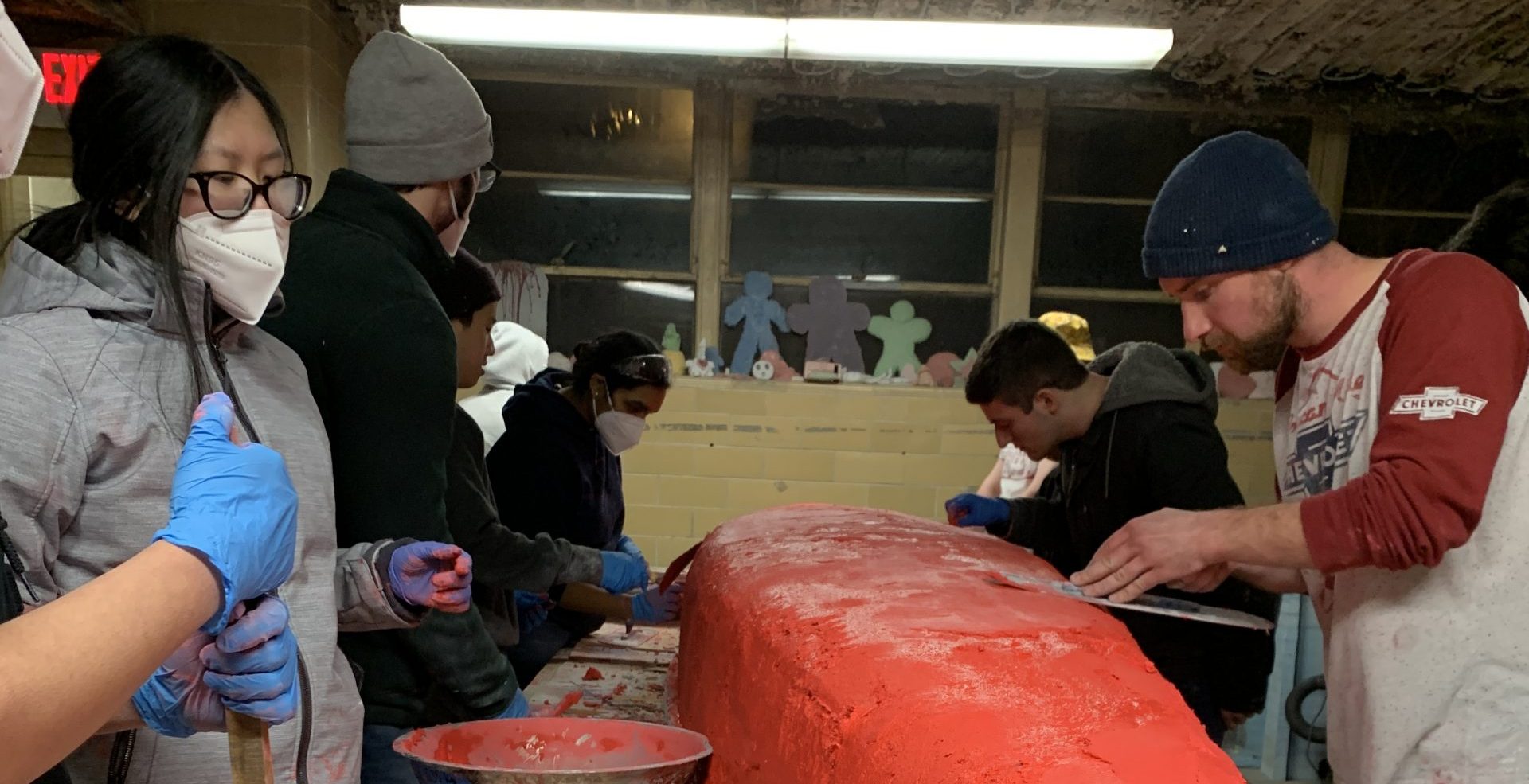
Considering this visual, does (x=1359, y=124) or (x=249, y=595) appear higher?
(x=1359, y=124)

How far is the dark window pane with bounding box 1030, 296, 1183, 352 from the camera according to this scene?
16.4 feet

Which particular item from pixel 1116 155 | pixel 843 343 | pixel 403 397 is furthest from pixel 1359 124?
pixel 403 397

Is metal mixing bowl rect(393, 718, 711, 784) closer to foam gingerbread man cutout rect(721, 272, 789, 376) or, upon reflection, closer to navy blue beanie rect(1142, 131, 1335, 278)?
navy blue beanie rect(1142, 131, 1335, 278)

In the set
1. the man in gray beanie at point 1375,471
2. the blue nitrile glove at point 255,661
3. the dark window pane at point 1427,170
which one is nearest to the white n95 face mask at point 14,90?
the blue nitrile glove at point 255,661

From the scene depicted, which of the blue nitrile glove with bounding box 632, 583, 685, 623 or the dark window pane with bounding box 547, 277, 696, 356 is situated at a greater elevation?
the dark window pane with bounding box 547, 277, 696, 356

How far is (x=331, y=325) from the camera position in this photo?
1.37m

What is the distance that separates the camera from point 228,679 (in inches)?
34.4

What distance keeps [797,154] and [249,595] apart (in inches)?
172

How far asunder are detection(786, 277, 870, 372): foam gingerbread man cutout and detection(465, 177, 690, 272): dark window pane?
661 mm

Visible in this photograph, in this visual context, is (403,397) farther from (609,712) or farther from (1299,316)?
(1299,316)

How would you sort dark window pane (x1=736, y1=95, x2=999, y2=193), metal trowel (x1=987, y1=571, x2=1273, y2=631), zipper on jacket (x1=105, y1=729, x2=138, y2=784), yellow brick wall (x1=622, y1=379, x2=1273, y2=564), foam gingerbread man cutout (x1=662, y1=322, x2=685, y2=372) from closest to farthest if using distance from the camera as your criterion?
zipper on jacket (x1=105, y1=729, x2=138, y2=784) < metal trowel (x1=987, y1=571, x2=1273, y2=631) < yellow brick wall (x1=622, y1=379, x2=1273, y2=564) < foam gingerbread man cutout (x1=662, y1=322, x2=685, y2=372) < dark window pane (x1=736, y1=95, x2=999, y2=193)

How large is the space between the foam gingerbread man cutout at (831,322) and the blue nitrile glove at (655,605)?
2.50 metres

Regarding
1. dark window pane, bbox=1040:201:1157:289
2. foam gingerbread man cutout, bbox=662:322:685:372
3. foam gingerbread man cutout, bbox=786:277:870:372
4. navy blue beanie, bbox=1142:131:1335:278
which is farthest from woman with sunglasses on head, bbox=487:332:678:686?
dark window pane, bbox=1040:201:1157:289

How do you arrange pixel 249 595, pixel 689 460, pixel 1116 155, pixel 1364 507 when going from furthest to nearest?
pixel 1116 155, pixel 689 460, pixel 1364 507, pixel 249 595
